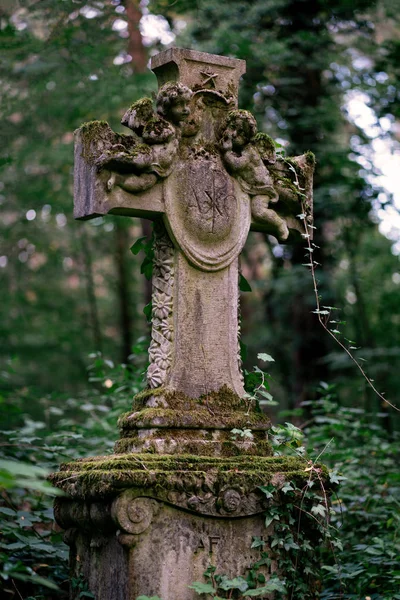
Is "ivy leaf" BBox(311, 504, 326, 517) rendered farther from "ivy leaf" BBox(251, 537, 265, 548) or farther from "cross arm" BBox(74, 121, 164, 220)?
"cross arm" BBox(74, 121, 164, 220)

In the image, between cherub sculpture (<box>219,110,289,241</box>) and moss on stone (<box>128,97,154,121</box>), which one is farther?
cherub sculpture (<box>219,110,289,241</box>)

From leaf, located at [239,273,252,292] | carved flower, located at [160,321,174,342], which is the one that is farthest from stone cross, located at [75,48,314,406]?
leaf, located at [239,273,252,292]

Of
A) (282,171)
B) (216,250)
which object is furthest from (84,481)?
(282,171)

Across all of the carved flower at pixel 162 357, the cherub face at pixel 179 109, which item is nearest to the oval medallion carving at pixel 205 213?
the cherub face at pixel 179 109

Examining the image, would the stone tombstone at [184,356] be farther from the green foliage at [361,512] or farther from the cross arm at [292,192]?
the green foliage at [361,512]

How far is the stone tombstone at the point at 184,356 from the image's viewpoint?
4.56 meters

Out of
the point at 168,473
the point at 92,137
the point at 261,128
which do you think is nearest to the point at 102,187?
the point at 92,137

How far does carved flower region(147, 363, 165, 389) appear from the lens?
5.18m

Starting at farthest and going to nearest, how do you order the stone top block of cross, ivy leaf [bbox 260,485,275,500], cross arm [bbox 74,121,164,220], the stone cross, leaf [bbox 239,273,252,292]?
1. leaf [bbox 239,273,252,292]
2. the stone top block of cross
3. the stone cross
4. cross arm [bbox 74,121,164,220]
5. ivy leaf [bbox 260,485,275,500]

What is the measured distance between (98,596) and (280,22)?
9.55m

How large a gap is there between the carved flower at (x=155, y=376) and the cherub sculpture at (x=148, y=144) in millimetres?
1098

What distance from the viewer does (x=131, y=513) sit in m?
4.43

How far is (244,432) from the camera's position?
16.7 ft

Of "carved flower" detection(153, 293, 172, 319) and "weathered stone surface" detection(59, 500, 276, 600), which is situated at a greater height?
"carved flower" detection(153, 293, 172, 319)
